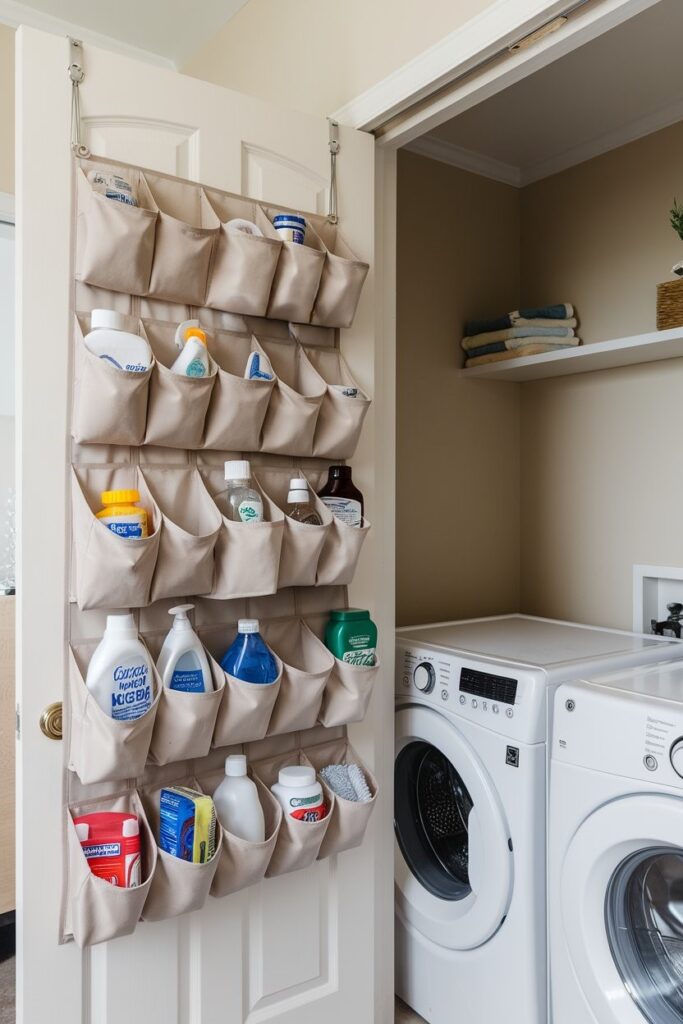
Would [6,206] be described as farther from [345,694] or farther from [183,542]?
[345,694]

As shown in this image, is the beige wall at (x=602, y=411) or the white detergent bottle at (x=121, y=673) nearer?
the white detergent bottle at (x=121, y=673)

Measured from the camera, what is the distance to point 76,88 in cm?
133

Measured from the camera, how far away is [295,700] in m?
1.49

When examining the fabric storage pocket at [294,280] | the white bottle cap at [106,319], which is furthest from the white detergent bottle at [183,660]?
the fabric storage pocket at [294,280]

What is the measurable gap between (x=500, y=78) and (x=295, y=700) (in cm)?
126

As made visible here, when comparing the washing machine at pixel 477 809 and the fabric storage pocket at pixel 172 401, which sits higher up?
the fabric storage pocket at pixel 172 401

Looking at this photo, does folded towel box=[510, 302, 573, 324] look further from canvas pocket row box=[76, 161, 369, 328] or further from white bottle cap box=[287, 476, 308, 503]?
white bottle cap box=[287, 476, 308, 503]

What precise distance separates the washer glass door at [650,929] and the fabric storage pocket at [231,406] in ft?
3.51

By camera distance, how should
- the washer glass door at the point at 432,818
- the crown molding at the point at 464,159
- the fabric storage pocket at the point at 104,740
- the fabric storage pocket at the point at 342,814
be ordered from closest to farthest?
the fabric storage pocket at the point at 104,740
the fabric storage pocket at the point at 342,814
the washer glass door at the point at 432,818
the crown molding at the point at 464,159

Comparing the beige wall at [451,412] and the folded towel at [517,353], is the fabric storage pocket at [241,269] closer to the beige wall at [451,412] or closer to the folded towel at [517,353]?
the beige wall at [451,412]

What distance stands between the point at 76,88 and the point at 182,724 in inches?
43.6

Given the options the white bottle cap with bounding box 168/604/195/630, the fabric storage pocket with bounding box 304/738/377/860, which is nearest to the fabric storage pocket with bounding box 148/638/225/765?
the white bottle cap with bounding box 168/604/195/630

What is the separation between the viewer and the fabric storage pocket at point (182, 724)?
1.32 m

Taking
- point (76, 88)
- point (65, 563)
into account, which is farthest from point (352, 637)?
point (76, 88)
